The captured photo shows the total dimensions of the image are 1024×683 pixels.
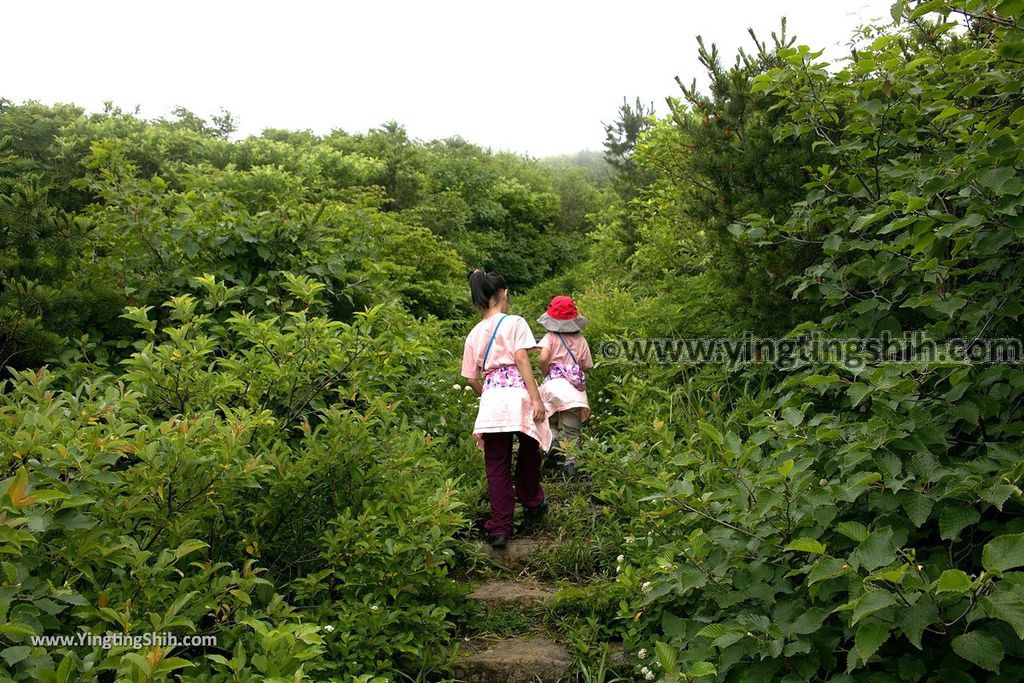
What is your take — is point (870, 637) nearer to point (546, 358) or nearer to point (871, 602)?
point (871, 602)

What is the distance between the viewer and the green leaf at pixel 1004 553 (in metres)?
1.75

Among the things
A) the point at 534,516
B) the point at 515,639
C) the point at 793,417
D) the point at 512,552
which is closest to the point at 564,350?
the point at 534,516

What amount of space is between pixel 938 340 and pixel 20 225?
4.70 metres

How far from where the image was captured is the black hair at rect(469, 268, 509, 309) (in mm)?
4527

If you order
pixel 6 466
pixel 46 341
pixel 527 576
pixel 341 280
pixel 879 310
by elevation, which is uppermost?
pixel 341 280

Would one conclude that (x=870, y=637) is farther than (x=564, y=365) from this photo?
No

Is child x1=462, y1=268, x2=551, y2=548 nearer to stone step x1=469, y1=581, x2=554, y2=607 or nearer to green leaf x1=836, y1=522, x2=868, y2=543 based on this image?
stone step x1=469, y1=581, x2=554, y2=607

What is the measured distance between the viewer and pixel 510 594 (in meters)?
3.74

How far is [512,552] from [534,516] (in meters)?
0.42

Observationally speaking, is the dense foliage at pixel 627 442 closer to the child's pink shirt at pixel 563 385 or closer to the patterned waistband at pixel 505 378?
the child's pink shirt at pixel 563 385

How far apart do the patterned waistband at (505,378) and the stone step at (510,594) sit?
1189mm

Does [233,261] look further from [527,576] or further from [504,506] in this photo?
[527,576]

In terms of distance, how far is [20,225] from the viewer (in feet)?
12.8

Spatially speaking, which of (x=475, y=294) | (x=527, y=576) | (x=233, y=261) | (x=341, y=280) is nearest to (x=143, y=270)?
(x=233, y=261)
